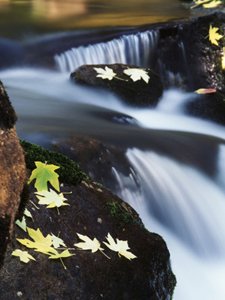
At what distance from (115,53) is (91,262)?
16.0 ft

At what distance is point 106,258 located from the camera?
2555 mm

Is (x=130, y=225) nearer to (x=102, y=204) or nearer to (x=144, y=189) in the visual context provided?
(x=102, y=204)

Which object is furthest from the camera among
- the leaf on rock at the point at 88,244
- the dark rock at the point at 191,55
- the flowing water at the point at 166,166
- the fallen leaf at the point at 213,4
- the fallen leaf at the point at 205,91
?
the fallen leaf at the point at 213,4

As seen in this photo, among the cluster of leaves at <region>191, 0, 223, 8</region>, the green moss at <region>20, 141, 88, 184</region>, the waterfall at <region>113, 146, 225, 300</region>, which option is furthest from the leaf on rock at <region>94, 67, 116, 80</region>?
the cluster of leaves at <region>191, 0, 223, 8</region>

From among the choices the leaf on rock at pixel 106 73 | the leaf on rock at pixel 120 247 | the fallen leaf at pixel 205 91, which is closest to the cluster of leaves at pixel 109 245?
the leaf on rock at pixel 120 247

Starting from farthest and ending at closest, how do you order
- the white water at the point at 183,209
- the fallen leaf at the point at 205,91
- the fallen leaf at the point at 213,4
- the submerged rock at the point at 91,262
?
the fallen leaf at the point at 213,4 → the fallen leaf at the point at 205,91 → the white water at the point at 183,209 → the submerged rock at the point at 91,262

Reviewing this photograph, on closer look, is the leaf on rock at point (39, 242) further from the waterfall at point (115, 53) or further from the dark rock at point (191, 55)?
the dark rock at point (191, 55)

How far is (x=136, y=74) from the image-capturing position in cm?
618

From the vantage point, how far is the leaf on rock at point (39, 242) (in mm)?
2387

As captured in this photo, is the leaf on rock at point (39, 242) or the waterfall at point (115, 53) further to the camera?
the waterfall at point (115, 53)

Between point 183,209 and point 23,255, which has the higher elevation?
point 23,255

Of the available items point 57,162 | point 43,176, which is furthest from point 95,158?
point 43,176

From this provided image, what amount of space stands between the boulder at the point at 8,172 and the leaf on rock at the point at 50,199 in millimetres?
690

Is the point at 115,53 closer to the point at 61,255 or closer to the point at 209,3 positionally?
the point at 209,3
